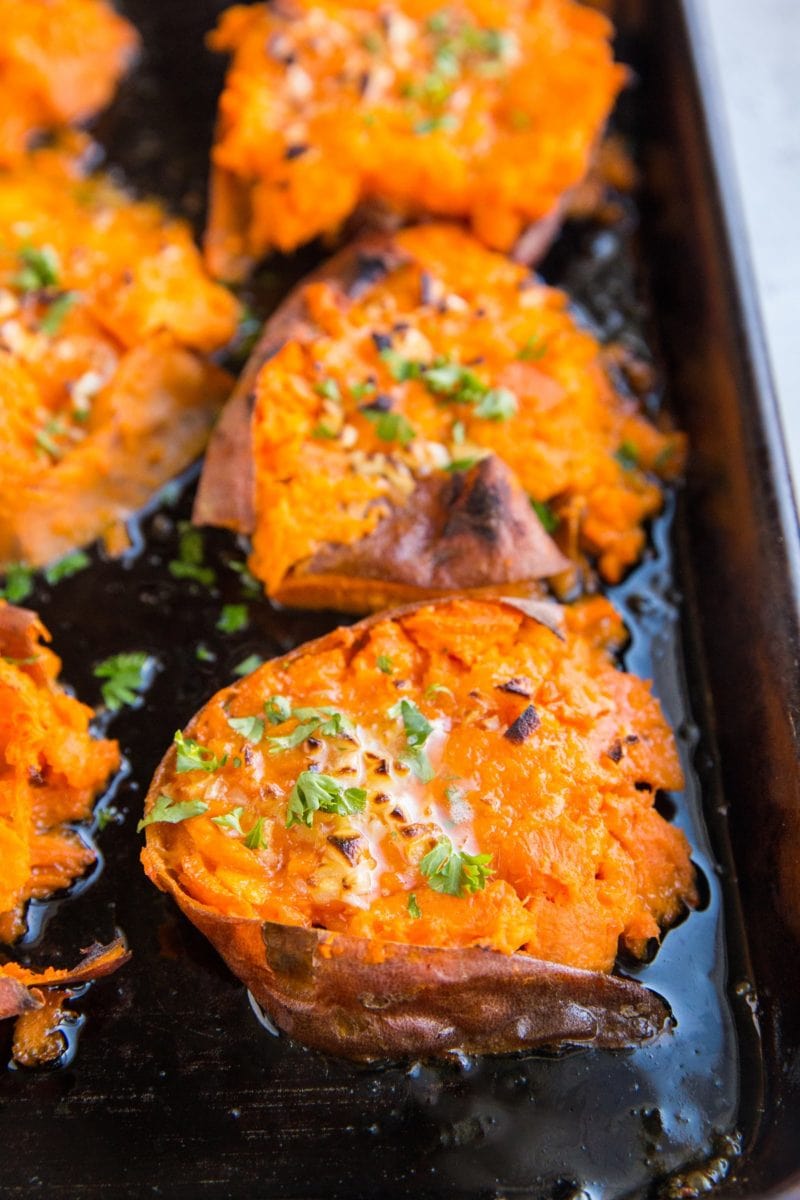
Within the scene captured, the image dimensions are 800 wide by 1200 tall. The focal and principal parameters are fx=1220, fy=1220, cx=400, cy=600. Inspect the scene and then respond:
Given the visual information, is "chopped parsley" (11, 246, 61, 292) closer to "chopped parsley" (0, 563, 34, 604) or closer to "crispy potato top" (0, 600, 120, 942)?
"chopped parsley" (0, 563, 34, 604)

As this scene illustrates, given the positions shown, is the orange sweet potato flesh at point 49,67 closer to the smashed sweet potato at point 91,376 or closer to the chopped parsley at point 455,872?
the smashed sweet potato at point 91,376

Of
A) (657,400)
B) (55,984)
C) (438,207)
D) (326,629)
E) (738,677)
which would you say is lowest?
(55,984)

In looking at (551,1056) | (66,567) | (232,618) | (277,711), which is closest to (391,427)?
(232,618)

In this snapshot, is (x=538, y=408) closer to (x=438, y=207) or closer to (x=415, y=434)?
(x=415, y=434)

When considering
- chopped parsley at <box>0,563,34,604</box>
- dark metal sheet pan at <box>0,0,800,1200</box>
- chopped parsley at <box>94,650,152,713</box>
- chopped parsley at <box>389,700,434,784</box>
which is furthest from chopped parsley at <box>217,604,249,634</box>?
chopped parsley at <box>389,700,434,784</box>

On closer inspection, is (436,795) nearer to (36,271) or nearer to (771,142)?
(36,271)

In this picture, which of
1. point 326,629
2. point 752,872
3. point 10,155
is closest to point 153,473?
point 326,629
